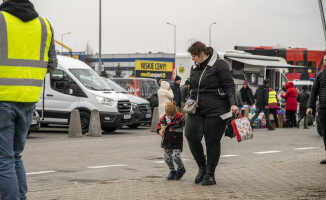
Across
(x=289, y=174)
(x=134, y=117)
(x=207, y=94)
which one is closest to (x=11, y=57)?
(x=207, y=94)

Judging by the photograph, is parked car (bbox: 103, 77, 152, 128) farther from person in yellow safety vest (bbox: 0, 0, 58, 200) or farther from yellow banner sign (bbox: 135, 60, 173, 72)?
yellow banner sign (bbox: 135, 60, 173, 72)

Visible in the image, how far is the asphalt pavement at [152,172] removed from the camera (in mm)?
7309

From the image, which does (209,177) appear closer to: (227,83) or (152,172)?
(227,83)

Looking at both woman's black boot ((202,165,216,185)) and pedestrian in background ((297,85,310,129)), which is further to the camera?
pedestrian in background ((297,85,310,129))

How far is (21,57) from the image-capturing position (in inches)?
193

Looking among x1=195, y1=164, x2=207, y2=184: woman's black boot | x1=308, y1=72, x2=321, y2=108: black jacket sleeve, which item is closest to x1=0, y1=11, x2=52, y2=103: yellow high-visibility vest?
x1=195, y1=164, x2=207, y2=184: woman's black boot

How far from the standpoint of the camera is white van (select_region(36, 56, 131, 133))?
63.4 ft

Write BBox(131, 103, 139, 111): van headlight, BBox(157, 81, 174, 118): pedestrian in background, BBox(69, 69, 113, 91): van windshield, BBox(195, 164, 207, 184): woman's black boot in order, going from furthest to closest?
BBox(131, 103, 139, 111): van headlight < BBox(69, 69, 113, 91): van windshield < BBox(157, 81, 174, 118): pedestrian in background < BBox(195, 164, 207, 184): woman's black boot

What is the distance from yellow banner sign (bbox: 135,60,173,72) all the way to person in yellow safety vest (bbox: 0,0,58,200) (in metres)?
38.6

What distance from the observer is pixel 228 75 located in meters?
8.09

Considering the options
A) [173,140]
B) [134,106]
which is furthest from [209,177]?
[134,106]

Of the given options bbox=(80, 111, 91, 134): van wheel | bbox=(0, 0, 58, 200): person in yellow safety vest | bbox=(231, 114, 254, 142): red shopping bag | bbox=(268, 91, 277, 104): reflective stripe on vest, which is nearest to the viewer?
bbox=(0, 0, 58, 200): person in yellow safety vest

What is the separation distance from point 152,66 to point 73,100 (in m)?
26.3

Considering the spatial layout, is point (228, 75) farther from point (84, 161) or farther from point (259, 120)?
point (259, 120)
